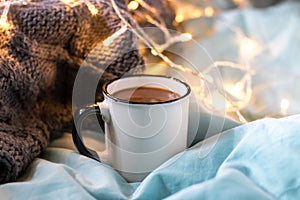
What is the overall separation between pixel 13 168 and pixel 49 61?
0.16 meters

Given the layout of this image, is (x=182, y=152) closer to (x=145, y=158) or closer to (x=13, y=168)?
(x=145, y=158)

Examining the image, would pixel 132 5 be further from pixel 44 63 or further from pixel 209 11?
pixel 209 11

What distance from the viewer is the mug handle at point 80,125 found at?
20.8 inches

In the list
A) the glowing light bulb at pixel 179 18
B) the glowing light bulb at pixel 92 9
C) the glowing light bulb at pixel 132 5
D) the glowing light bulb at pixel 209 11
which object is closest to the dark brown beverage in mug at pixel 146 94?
the glowing light bulb at pixel 92 9

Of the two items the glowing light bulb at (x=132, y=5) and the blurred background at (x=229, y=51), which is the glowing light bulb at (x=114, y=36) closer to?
the blurred background at (x=229, y=51)

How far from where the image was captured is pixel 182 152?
0.52 metres

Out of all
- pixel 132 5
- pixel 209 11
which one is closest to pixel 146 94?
pixel 132 5

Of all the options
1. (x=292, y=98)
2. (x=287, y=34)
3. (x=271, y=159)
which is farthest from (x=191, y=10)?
(x=271, y=159)

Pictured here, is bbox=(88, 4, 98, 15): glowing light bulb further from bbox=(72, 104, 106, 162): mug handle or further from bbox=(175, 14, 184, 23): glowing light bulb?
bbox=(175, 14, 184, 23): glowing light bulb

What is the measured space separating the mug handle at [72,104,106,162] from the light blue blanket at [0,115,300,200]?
1 centimetres

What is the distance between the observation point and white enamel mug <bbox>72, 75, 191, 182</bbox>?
500 mm

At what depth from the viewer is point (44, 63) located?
1.92ft

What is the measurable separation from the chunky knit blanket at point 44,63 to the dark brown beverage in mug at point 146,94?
62 millimetres

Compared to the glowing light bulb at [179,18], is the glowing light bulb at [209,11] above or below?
below
